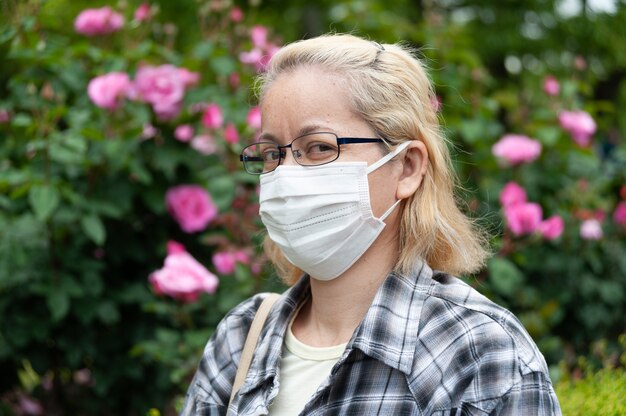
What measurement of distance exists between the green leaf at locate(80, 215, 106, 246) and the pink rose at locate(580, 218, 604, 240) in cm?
269

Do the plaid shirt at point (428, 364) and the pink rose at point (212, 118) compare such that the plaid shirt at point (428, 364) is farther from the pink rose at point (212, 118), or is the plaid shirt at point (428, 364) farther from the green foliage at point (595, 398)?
the pink rose at point (212, 118)

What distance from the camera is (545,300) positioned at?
482cm

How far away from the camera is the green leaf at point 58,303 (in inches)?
150

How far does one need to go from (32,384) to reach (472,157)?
281 centimetres

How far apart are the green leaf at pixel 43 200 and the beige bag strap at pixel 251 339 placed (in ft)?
5.26

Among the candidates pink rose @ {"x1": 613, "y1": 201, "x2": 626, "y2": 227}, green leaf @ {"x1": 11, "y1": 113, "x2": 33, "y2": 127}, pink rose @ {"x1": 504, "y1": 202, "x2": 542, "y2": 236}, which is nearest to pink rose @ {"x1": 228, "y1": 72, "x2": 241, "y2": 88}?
green leaf @ {"x1": 11, "y1": 113, "x2": 33, "y2": 127}

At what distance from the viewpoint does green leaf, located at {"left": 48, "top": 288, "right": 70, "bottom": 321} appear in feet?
12.5

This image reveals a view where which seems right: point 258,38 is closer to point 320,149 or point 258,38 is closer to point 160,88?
point 160,88

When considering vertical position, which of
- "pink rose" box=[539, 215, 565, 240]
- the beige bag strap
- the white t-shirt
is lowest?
"pink rose" box=[539, 215, 565, 240]

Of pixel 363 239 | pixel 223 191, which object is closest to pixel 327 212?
pixel 363 239

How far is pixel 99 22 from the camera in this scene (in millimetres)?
4562

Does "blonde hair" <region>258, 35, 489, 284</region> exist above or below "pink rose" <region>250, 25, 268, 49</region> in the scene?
above

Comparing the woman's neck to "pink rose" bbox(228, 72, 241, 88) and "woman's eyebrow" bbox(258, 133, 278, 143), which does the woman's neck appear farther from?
"pink rose" bbox(228, 72, 241, 88)

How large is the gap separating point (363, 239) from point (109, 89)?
7.63 feet
